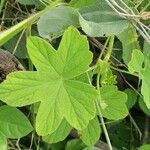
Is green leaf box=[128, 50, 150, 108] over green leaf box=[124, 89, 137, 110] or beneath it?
over

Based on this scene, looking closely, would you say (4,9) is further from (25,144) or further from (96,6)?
(25,144)

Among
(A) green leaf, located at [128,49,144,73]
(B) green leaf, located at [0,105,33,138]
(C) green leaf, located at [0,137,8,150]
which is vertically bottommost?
(C) green leaf, located at [0,137,8,150]

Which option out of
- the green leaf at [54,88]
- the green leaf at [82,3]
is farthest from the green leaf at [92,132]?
the green leaf at [82,3]

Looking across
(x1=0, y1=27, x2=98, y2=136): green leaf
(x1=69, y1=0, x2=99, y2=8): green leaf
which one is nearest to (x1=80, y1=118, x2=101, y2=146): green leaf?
(x1=0, y1=27, x2=98, y2=136): green leaf

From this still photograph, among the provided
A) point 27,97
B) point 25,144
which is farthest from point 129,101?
point 27,97

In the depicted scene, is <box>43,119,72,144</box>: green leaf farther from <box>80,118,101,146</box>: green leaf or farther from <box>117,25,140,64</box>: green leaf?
<box>117,25,140,64</box>: green leaf

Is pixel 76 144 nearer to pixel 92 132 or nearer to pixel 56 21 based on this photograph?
pixel 92 132

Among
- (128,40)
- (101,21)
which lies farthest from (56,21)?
(128,40)
